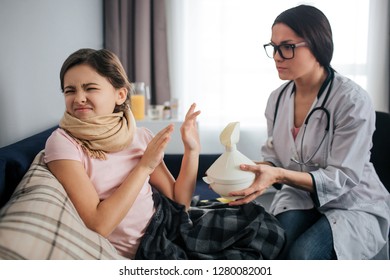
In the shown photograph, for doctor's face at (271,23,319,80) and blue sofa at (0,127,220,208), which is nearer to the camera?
blue sofa at (0,127,220,208)

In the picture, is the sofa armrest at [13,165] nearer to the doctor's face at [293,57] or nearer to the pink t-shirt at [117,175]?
the pink t-shirt at [117,175]

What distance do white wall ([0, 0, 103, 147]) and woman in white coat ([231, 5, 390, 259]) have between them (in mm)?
635

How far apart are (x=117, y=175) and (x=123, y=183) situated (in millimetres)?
62

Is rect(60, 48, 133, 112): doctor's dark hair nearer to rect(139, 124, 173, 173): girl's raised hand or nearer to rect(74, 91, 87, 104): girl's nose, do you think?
rect(74, 91, 87, 104): girl's nose

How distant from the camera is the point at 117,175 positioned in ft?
2.86

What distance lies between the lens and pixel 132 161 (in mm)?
920

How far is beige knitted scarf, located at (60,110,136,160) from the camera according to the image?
0.83 meters

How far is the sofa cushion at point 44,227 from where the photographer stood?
0.61 metres

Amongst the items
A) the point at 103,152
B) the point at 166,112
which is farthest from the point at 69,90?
the point at 166,112

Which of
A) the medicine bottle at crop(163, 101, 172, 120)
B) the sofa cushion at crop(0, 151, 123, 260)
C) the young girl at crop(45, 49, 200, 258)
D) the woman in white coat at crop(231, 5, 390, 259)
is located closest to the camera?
the sofa cushion at crop(0, 151, 123, 260)

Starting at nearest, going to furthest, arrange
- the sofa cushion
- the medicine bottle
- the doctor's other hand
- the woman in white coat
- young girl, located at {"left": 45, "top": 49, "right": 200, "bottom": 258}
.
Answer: the sofa cushion < young girl, located at {"left": 45, "top": 49, "right": 200, "bottom": 258} < the doctor's other hand < the woman in white coat < the medicine bottle

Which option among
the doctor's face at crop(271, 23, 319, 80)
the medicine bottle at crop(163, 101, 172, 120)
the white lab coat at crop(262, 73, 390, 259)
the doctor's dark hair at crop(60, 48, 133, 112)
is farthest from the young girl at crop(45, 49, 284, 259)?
the medicine bottle at crop(163, 101, 172, 120)

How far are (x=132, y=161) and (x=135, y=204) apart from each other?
0.33 feet
